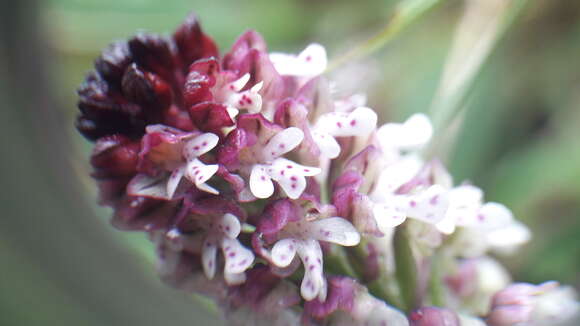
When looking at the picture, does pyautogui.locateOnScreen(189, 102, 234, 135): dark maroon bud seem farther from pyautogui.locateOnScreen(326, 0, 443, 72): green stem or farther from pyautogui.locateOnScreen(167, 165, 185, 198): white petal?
pyautogui.locateOnScreen(326, 0, 443, 72): green stem

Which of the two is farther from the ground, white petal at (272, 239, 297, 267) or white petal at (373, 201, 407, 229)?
white petal at (373, 201, 407, 229)

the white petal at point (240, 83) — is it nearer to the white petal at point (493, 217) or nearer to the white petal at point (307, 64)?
the white petal at point (307, 64)

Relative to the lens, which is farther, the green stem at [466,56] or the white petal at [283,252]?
the green stem at [466,56]

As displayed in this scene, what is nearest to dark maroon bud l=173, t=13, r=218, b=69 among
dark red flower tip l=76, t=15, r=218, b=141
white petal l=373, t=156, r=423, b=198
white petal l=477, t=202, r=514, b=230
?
dark red flower tip l=76, t=15, r=218, b=141

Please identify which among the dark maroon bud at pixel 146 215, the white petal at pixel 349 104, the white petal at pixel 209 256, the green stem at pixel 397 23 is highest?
the green stem at pixel 397 23

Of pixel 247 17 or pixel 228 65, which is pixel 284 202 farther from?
pixel 247 17

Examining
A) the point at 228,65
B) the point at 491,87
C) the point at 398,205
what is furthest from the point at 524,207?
the point at 228,65

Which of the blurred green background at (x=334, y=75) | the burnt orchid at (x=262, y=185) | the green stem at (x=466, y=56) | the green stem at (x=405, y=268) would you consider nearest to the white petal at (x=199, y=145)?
the burnt orchid at (x=262, y=185)
